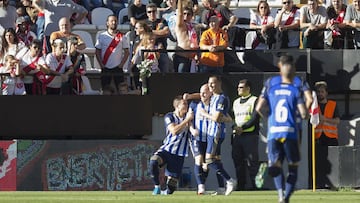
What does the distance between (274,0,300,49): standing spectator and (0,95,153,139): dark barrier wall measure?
3.07 m

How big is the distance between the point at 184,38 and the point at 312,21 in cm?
269

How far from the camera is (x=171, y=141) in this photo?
20.9 meters

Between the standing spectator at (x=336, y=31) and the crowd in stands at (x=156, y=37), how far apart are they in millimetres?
21

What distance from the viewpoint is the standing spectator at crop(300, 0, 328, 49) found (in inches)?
931

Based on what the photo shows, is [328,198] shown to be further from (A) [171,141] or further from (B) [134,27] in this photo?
(B) [134,27]

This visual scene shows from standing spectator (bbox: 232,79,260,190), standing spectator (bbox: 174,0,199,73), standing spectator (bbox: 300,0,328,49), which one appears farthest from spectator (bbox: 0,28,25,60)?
standing spectator (bbox: 300,0,328,49)

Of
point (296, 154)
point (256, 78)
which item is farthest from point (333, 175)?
point (296, 154)

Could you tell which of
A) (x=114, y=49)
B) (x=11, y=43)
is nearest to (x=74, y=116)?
(x=114, y=49)

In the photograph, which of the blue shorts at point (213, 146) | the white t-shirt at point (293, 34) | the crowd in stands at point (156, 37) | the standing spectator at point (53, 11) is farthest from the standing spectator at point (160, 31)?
the blue shorts at point (213, 146)

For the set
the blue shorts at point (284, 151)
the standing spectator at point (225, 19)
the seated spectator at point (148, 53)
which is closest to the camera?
the blue shorts at point (284, 151)

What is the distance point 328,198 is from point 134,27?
298 inches

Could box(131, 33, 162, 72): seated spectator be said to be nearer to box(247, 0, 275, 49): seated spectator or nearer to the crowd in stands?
the crowd in stands

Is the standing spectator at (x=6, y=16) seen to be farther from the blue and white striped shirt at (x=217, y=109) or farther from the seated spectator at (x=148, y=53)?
the blue and white striped shirt at (x=217, y=109)

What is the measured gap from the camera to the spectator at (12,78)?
2292 cm
